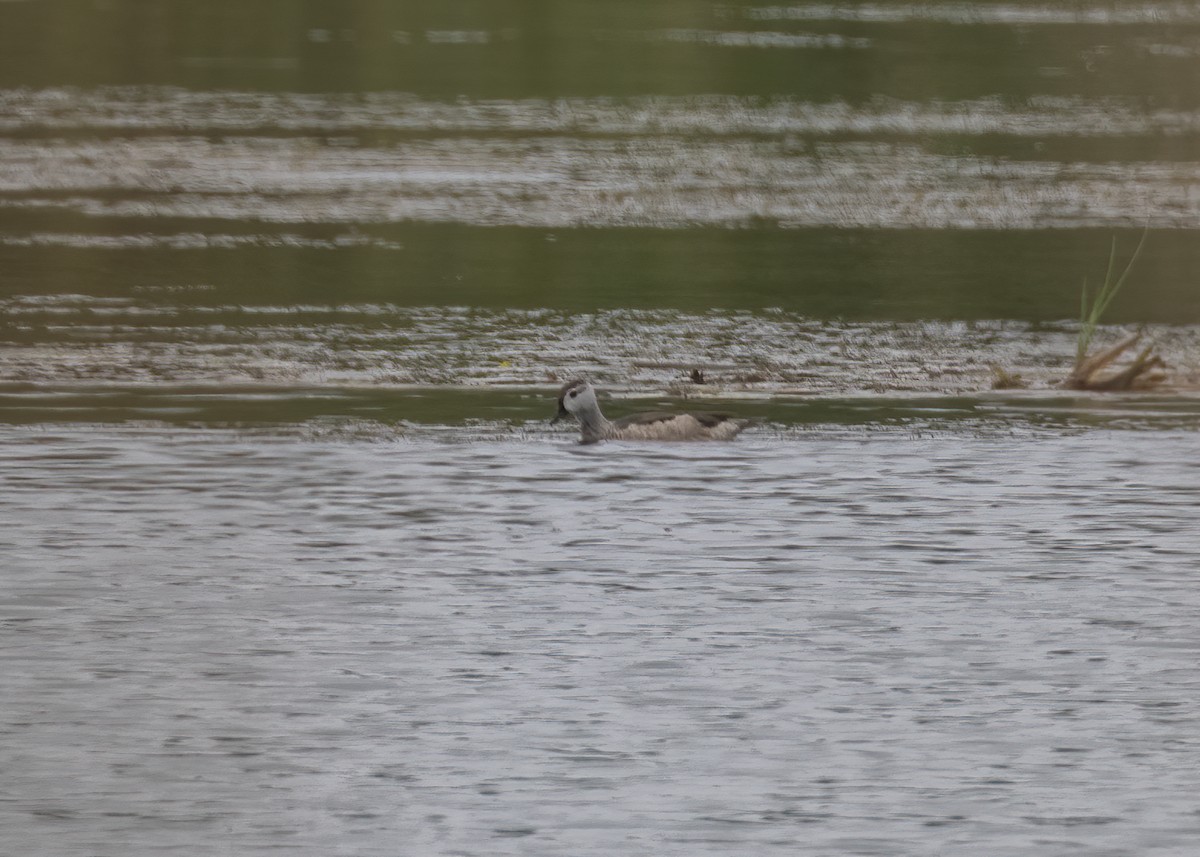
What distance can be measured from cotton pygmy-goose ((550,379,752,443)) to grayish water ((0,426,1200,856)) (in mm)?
92

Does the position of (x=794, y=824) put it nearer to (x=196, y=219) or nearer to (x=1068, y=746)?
(x=1068, y=746)

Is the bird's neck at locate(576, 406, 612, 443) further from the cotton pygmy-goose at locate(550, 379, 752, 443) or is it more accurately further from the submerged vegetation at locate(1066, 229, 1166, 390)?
the submerged vegetation at locate(1066, 229, 1166, 390)

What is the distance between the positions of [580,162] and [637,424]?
11.1m

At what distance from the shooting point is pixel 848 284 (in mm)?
17875

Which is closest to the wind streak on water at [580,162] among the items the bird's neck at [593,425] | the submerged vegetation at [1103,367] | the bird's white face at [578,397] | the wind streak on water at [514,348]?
the wind streak on water at [514,348]

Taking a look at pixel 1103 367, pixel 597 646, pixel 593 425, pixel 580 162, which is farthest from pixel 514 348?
pixel 580 162

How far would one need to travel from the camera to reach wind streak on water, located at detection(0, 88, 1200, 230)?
829 inches

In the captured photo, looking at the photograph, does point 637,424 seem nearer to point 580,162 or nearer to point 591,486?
point 591,486

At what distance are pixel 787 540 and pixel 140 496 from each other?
9.25 feet

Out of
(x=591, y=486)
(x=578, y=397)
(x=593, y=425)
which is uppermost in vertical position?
(x=578, y=397)

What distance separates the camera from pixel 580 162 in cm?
2344

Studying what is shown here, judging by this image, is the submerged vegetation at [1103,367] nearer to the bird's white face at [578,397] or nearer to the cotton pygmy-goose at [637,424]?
the cotton pygmy-goose at [637,424]

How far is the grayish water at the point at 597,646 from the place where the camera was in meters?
6.75

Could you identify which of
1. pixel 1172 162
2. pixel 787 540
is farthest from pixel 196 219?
pixel 787 540
